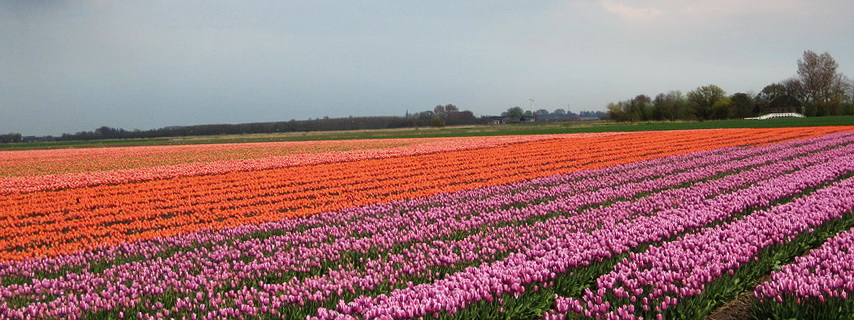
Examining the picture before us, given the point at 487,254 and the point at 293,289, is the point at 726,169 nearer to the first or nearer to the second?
the point at 487,254

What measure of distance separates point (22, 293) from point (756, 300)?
7995 mm

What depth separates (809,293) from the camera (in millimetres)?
5727

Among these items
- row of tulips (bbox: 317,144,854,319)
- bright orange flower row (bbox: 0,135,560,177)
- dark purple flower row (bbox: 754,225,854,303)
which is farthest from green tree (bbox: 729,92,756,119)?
dark purple flower row (bbox: 754,225,854,303)

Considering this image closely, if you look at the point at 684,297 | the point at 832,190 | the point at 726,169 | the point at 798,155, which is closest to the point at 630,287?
the point at 684,297

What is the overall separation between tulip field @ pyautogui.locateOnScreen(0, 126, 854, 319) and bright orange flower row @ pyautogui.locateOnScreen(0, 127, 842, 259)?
10 centimetres

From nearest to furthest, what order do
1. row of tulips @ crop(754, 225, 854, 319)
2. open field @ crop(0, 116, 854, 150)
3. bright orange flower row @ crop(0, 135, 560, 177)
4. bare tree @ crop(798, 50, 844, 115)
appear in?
row of tulips @ crop(754, 225, 854, 319) < bright orange flower row @ crop(0, 135, 560, 177) < open field @ crop(0, 116, 854, 150) < bare tree @ crop(798, 50, 844, 115)

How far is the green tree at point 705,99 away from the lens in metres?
125

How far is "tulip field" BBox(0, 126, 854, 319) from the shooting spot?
6.01 m

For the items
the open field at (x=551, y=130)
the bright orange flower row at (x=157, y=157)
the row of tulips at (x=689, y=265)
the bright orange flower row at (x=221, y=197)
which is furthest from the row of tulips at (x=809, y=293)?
the open field at (x=551, y=130)

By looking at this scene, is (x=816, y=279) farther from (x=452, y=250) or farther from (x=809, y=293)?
(x=452, y=250)

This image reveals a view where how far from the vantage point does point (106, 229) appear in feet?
38.2

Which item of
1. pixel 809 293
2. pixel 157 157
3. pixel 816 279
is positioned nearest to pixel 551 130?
pixel 157 157

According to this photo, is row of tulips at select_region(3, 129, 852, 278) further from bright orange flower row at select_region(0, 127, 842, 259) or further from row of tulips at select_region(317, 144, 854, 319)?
row of tulips at select_region(317, 144, 854, 319)

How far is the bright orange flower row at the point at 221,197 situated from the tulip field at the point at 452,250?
0.10 m
